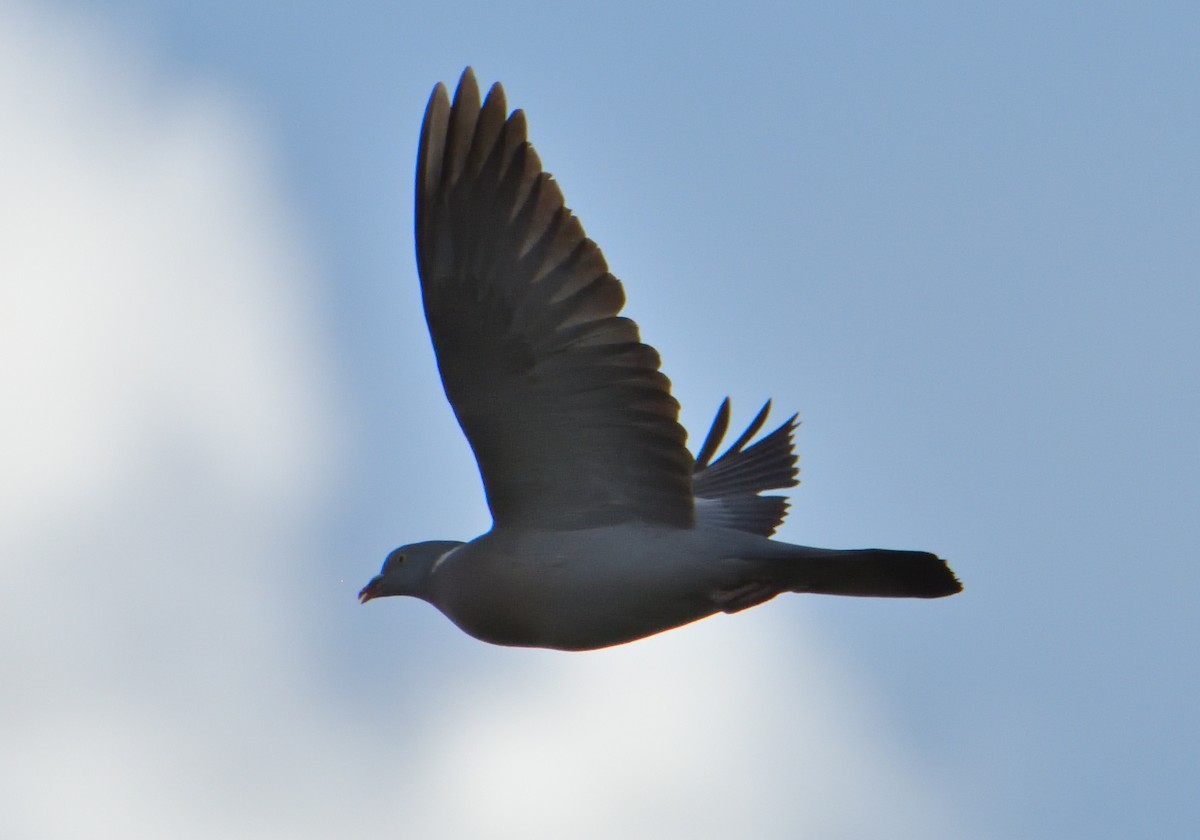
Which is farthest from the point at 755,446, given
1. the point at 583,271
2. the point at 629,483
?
the point at 583,271

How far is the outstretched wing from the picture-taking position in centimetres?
675

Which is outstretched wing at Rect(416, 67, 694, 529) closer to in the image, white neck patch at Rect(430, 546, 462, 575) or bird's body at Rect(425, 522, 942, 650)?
bird's body at Rect(425, 522, 942, 650)

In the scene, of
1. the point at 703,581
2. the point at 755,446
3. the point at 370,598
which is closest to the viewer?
the point at 703,581

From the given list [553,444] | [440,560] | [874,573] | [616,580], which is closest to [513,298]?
[553,444]

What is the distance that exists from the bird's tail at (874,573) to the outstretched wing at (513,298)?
32.5 inches

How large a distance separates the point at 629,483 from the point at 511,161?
1459 millimetres

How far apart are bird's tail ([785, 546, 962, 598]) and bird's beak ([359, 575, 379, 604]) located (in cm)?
189

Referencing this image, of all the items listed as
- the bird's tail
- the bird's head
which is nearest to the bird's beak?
the bird's head

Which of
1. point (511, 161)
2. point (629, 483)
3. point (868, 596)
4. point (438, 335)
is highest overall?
point (511, 161)

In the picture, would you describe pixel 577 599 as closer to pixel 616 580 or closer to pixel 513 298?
pixel 616 580

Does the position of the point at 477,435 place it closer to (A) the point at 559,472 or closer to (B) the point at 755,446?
(A) the point at 559,472

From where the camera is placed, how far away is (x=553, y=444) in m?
7.16

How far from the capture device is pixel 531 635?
24.1 feet

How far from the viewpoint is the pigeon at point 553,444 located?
677 centimetres
